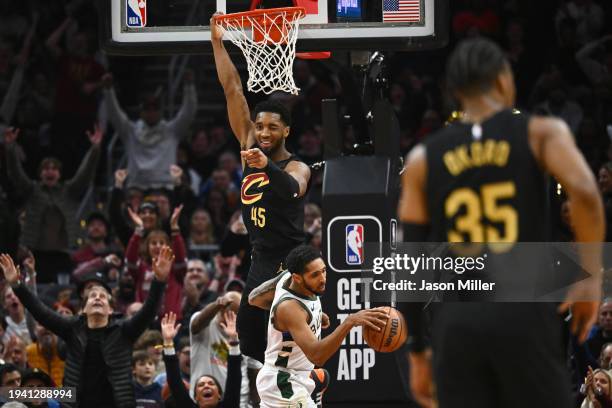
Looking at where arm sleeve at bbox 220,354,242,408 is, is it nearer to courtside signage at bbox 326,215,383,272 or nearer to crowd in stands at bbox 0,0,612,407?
crowd in stands at bbox 0,0,612,407

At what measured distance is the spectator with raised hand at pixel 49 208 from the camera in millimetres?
13914

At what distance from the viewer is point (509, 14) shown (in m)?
16.7

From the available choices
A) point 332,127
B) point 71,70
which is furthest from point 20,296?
point 71,70

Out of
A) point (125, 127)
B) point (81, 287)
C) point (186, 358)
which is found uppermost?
point (125, 127)

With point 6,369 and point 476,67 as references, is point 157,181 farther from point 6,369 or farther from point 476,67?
point 476,67

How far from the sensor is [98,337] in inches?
383

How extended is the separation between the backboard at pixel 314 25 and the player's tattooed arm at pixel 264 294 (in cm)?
159

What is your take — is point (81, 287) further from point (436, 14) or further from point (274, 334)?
point (436, 14)

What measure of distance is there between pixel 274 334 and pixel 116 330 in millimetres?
2342

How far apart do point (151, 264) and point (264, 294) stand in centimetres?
438

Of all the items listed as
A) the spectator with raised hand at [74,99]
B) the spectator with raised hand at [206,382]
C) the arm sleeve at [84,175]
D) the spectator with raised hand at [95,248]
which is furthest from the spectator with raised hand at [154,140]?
the spectator with raised hand at [206,382]

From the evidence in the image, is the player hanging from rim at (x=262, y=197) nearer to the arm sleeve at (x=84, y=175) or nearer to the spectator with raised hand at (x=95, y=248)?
the spectator with raised hand at (x=95, y=248)

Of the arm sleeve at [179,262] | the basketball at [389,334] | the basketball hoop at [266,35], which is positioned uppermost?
the basketball hoop at [266,35]

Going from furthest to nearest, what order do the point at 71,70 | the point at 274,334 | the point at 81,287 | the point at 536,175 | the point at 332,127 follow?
the point at 71,70, the point at 81,287, the point at 332,127, the point at 274,334, the point at 536,175
